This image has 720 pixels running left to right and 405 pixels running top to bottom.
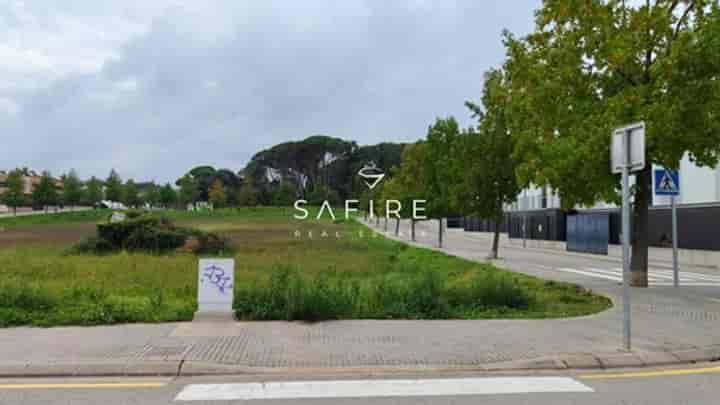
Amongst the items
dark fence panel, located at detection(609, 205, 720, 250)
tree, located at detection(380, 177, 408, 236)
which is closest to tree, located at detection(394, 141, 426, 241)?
tree, located at detection(380, 177, 408, 236)

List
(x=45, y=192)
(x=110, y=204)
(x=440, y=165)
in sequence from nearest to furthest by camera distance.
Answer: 1. (x=440, y=165)
2. (x=45, y=192)
3. (x=110, y=204)

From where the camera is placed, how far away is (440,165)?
103 ft

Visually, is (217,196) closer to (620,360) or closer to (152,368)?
(152,368)

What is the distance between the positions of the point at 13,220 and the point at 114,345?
265 ft

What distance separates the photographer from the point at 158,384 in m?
6.05

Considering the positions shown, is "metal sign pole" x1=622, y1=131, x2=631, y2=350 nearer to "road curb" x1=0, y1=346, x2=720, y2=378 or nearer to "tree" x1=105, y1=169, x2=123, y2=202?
"road curb" x1=0, y1=346, x2=720, y2=378

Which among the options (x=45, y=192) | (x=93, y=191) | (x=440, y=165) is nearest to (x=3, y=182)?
(x=93, y=191)

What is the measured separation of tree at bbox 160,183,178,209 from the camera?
107 m

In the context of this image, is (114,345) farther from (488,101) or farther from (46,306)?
(488,101)

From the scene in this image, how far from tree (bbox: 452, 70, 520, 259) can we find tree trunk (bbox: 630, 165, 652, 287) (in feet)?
38.9

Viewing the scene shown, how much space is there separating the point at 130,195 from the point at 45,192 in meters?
15.3

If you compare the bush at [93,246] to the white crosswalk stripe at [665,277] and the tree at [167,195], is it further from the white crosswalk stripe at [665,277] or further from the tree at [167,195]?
the tree at [167,195]

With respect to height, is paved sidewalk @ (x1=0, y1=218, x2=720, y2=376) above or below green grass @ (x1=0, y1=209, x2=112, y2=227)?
below

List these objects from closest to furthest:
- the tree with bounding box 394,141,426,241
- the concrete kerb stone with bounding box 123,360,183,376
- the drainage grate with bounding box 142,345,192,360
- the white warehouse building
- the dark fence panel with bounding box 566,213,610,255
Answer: the concrete kerb stone with bounding box 123,360,183,376, the drainage grate with bounding box 142,345,192,360, the white warehouse building, the dark fence panel with bounding box 566,213,610,255, the tree with bounding box 394,141,426,241
